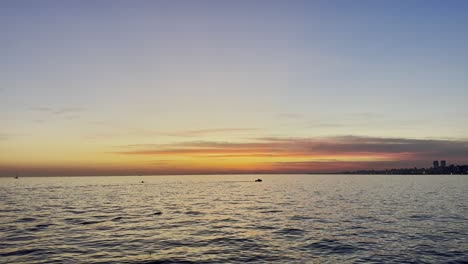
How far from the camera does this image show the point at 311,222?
5175 cm

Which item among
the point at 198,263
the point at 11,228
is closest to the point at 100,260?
the point at 198,263

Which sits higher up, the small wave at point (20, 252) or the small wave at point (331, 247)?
the small wave at point (20, 252)

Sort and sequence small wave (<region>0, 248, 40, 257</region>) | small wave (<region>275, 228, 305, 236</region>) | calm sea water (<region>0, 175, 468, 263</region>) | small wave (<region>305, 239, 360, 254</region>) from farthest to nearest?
small wave (<region>275, 228, 305, 236</region>), small wave (<region>305, 239, 360, 254</region>), small wave (<region>0, 248, 40, 257</region>), calm sea water (<region>0, 175, 468, 263</region>)

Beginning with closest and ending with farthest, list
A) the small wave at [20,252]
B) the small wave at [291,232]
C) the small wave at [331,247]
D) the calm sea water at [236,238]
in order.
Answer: the calm sea water at [236,238] → the small wave at [20,252] → the small wave at [331,247] → the small wave at [291,232]

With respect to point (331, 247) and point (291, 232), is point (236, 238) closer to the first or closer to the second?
point (291, 232)

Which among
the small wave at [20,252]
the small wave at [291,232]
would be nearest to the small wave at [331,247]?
the small wave at [291,232]

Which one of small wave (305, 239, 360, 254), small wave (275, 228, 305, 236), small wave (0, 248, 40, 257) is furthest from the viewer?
small wave (275, 228, 305, 236)

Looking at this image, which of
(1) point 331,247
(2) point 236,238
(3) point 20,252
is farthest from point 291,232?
(3) point 20,252

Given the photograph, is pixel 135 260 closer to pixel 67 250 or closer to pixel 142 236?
pixel 67 250

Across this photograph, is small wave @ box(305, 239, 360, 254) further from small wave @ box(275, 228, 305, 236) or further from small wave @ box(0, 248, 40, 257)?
small wave @ box(0, 248, 40, 257)

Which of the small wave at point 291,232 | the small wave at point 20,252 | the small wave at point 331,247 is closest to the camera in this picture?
the small wave at point 20,252

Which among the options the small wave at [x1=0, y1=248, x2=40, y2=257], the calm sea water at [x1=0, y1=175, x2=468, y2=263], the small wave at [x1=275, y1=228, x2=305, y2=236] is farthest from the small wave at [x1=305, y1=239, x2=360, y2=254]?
the small wave at [x1=0, y1=248, x2=40, y2=257]

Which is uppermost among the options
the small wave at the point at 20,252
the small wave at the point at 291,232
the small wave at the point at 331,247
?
the small wave at the point at 20,252

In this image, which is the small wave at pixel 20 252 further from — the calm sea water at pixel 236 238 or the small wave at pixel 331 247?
the small wave at pixel 331 247
